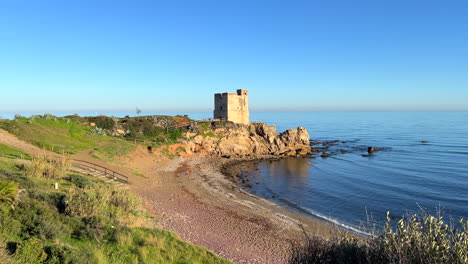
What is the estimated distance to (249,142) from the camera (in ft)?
169

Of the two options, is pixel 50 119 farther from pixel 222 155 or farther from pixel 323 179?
pixel 323 179

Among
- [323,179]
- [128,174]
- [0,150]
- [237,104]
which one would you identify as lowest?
[323,179]

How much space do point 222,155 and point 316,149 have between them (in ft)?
66.7

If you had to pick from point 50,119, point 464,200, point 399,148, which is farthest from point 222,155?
point 399,148

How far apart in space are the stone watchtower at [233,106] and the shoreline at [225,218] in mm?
26918

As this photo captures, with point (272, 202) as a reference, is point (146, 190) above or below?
above

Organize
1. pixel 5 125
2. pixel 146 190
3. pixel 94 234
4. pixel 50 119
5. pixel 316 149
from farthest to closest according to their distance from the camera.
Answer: pixel 316 149 → pixel 50 119 → pixel 5 125 → pixel 146 190 → pixel 94 234

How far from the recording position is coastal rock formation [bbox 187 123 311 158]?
4766 centimetres

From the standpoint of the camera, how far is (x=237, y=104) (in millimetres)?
58094

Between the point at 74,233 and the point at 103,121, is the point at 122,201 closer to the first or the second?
the point at 74,233

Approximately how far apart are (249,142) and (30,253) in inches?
1781

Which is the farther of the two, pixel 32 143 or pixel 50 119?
pixel 50 119

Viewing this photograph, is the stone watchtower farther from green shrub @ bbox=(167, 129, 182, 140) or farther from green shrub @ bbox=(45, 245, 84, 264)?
green shrub @ bbox=(45, 245, 84, 264)

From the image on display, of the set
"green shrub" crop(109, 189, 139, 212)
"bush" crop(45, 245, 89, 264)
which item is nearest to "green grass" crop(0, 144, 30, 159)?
"green shrub" crop(109, 189, 139, 212)
